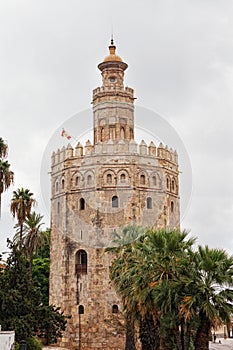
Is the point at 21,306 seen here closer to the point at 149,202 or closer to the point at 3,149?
the point at 3,149

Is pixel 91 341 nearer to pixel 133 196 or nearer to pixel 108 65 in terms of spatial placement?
pixel 133 196

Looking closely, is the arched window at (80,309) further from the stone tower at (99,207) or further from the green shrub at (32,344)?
the green shrub at (32,344)

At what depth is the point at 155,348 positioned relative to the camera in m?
21.9

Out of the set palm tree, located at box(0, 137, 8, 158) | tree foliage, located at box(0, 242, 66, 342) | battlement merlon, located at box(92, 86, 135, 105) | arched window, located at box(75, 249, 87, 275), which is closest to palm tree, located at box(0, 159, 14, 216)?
palm tree, located at box(0, 137, 8, 158)

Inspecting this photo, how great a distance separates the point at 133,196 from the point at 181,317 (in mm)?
18126

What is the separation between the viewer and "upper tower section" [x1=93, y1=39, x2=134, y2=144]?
120ft

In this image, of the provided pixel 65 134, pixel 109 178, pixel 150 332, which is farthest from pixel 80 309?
pixel 150 332

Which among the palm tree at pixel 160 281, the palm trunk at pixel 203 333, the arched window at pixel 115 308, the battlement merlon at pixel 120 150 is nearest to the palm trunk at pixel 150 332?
the palm tree at pixel 160 281

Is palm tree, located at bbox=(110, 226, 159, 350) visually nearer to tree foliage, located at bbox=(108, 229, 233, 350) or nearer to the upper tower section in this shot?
tree foliage, located at bbox=(108, 229, 233, 350)

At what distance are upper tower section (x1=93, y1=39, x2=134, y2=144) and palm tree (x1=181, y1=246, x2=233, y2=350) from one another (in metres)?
19.7

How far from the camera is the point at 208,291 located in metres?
15.9

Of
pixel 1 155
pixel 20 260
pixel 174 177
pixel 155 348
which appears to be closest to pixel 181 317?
pixel 155 348

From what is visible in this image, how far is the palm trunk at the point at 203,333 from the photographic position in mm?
16297

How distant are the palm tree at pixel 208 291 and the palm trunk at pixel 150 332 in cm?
439
